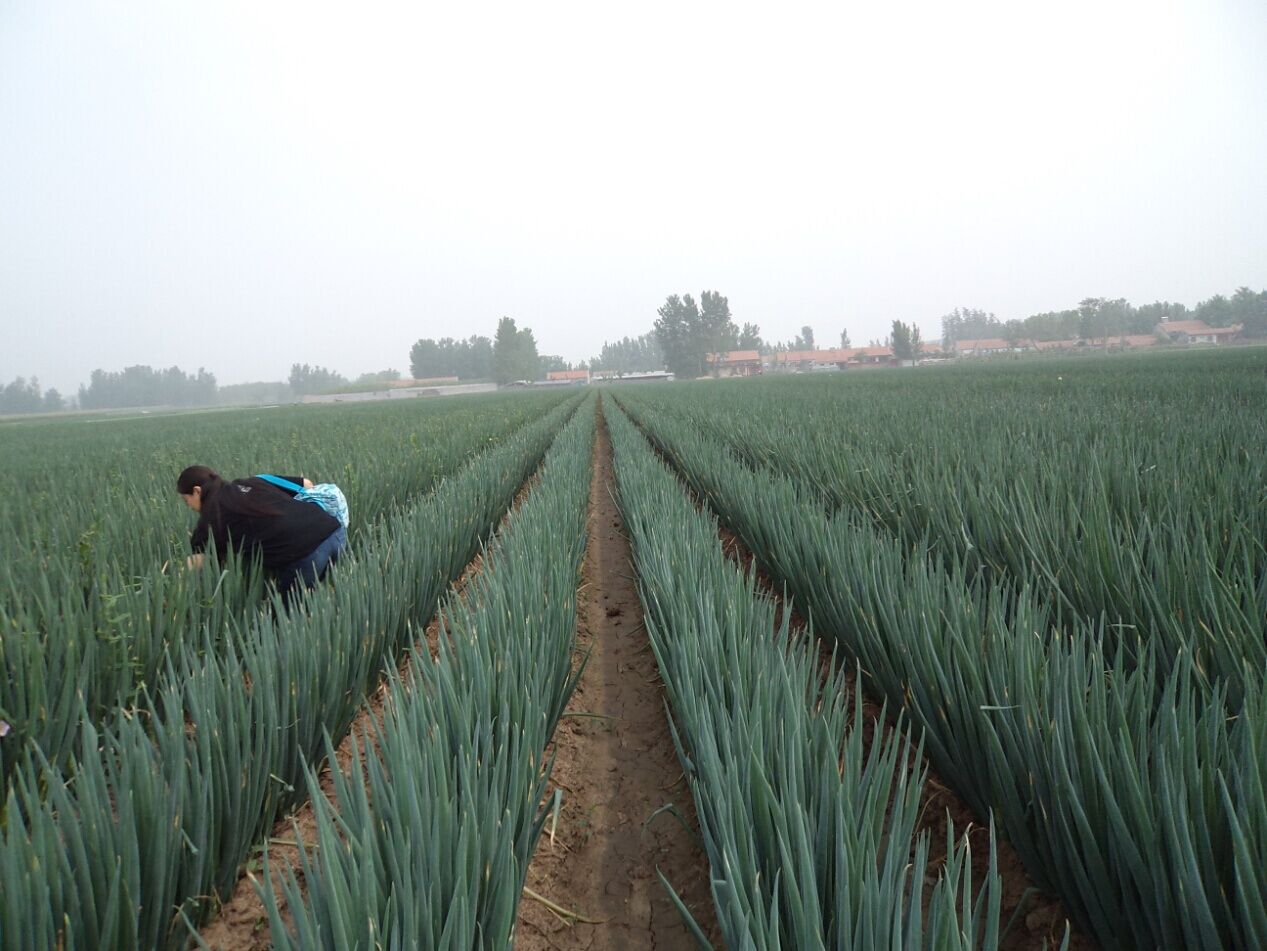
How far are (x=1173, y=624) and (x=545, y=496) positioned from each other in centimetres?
305

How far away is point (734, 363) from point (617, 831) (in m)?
83.0

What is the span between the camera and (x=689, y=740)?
1.55 meters

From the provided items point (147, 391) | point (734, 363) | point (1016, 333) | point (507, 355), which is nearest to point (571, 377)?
point (507, 355)

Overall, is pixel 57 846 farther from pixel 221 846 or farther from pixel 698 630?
pixel 698 630

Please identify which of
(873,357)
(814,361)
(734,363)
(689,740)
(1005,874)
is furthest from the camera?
(814,361)

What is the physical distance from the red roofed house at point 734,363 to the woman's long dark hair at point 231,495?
74.0 m

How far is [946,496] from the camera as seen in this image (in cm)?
269

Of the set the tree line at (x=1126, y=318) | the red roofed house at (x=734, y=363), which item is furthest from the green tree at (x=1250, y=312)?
the red roofed house at (x=734, y=363)

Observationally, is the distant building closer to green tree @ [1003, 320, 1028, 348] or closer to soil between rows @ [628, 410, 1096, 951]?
green tree @ [1003, 320, 1028, 348]

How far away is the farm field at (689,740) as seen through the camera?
833mm

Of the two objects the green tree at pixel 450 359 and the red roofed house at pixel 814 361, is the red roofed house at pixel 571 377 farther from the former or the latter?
the red roofed house at pixel 814 361

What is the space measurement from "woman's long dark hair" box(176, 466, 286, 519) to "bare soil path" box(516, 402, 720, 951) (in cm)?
149

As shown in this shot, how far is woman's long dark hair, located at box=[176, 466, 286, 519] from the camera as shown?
103 inches

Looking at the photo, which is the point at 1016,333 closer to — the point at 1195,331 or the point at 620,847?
the point at 1195,331
